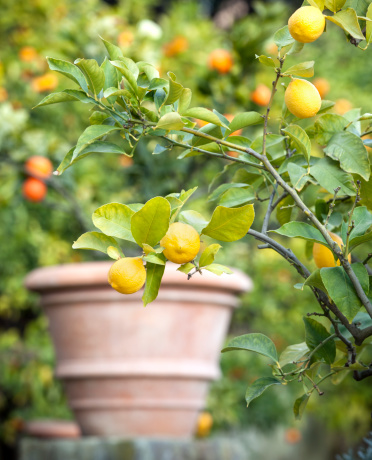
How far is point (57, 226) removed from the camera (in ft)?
6.90

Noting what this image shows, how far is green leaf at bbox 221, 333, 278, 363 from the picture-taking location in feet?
1.68

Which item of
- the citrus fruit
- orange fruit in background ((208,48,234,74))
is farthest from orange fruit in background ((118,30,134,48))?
the citrus fruit

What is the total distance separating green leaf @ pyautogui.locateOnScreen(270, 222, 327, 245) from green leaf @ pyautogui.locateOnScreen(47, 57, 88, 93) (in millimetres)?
192

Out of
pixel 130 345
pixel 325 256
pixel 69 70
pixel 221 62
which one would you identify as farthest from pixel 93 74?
pixel 221 62

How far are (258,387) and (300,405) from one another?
0.17 ft

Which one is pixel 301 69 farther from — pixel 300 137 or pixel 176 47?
pixel 176 47

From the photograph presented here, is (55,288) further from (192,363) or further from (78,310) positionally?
(192,363)

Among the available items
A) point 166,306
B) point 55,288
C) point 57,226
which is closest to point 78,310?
point 55,288

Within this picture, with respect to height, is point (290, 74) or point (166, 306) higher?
point (290, 74)

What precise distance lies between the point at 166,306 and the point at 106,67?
937 millimetres

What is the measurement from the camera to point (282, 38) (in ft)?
1.62

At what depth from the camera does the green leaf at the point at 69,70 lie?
1.57 feet

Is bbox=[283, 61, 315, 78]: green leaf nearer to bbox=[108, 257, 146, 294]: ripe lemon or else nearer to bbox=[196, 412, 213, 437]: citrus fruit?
bbox=[108, 257, 146, 294]: ripe lemon

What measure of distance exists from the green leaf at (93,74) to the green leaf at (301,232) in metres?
0.18
